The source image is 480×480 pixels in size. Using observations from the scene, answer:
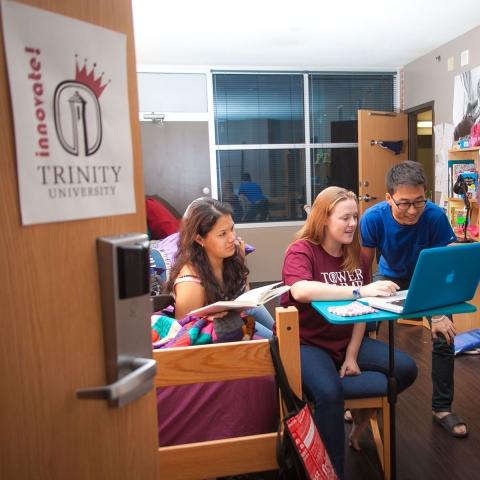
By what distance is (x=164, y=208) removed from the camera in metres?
5.02

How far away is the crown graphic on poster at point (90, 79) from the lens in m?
0.70

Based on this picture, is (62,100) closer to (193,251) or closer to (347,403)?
(193,251)

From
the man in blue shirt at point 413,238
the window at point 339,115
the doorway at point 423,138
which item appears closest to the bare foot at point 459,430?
the man in blue shirt at point 413,238

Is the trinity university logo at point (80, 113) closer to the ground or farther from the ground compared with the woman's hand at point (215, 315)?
farther from the ground

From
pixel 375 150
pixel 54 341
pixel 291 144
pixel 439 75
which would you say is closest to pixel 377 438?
pixel 54 341

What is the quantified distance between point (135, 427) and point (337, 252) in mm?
1351

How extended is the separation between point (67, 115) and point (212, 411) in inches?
37.9

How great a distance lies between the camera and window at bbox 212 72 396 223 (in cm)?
553

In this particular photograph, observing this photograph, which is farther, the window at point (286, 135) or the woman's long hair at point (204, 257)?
the window at point (286, 135)

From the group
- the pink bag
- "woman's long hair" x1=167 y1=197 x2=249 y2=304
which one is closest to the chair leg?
"woman's long hair" x1=167 y1=197 x2=249 y2=304

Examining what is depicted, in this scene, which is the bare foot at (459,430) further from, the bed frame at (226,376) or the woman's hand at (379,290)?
the bed frame at (226,376)

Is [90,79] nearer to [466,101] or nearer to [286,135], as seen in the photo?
[466,101]

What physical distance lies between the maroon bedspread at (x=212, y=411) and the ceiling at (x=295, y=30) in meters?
2.99

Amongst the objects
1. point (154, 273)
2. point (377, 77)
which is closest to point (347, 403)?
point (154, 273)
